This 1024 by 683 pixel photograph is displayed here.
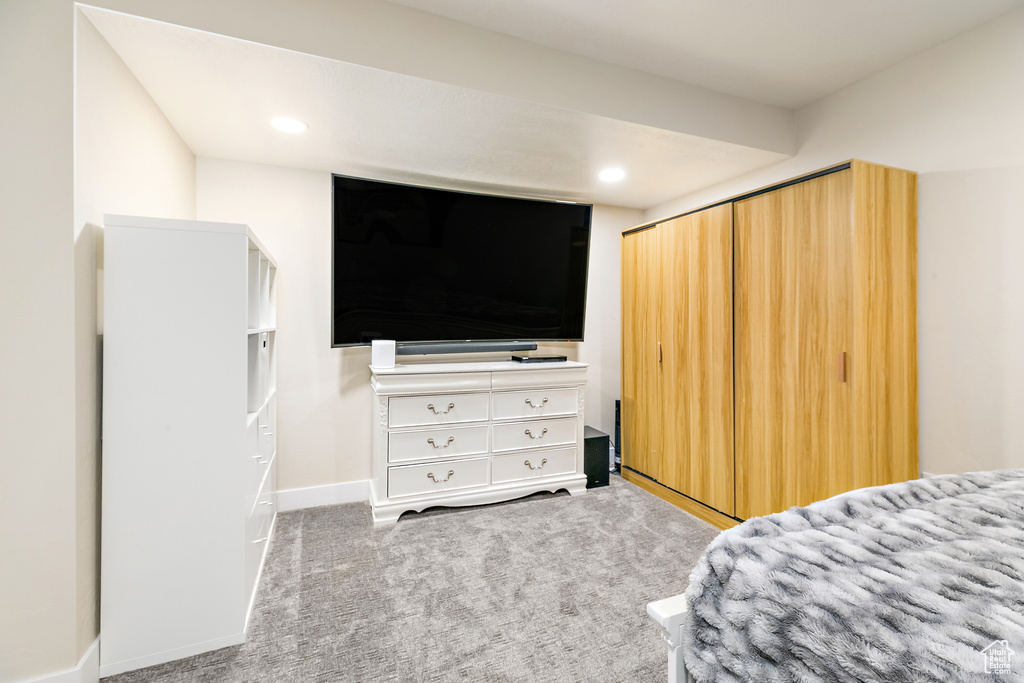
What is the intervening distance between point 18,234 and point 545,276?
2.67 meters

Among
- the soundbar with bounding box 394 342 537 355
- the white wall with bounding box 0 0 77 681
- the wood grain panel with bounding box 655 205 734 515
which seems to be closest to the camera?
the white wall with bounding box 0 0 77 681

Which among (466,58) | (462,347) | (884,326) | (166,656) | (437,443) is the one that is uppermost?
(466,58)

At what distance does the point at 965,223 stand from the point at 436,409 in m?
2.82

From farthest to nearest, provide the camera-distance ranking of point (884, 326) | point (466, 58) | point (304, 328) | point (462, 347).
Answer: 1. point (462, 347)
2. point (304, 328)
3. point (884, 326)
4. point (466, 58)

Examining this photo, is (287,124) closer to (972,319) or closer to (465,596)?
(465,596)

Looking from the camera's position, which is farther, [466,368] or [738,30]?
[466,368]

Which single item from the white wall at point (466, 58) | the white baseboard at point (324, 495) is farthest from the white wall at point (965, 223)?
the white baseboard at point (324, 495)

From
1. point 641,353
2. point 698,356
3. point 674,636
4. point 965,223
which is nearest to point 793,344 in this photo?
point 698,356

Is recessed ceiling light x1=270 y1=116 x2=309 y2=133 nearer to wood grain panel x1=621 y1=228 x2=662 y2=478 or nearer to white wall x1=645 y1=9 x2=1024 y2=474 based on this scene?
wood grain panel x1=621 y1=228 x2=662 y2=478

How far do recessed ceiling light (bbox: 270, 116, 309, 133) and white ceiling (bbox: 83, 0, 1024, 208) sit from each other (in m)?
0.06

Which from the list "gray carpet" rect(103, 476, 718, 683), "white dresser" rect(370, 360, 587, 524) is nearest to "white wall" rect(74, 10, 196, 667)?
"gray carpet" rect(103, 476, 718, 683)

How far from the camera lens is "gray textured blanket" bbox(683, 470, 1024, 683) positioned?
2.00ft

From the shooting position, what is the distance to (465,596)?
1.95m

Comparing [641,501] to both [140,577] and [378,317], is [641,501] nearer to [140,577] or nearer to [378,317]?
[378,317]
